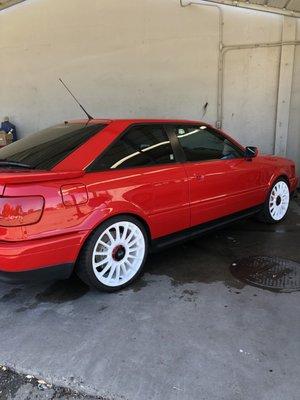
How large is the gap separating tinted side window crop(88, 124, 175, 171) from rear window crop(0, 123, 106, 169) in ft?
0.76

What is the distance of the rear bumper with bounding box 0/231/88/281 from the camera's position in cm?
277

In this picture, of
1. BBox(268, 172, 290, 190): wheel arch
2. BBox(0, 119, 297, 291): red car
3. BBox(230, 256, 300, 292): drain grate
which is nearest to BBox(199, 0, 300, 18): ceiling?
BBox(268, 172, 290, 190): wheel arch

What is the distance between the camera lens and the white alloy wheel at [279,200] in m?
5.20

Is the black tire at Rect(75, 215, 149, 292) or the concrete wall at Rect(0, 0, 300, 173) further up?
the concrete wall at Rect(0, 0, 300, 173)

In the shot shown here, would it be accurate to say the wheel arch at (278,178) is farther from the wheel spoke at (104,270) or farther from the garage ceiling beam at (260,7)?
the garage ceiling beam at (260,7)

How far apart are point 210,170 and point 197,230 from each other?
0.61 m

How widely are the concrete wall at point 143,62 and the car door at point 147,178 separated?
3.89 meters

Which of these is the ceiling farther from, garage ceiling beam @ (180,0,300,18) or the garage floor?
the garage floor

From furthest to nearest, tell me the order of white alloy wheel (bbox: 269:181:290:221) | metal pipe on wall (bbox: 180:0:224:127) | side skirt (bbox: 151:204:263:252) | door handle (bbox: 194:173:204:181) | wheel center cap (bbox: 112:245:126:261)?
1. metal pipe on wall (bbox: 180:0:224:127)
2. white alloy wheel (bbox: 269:181:290:221)
3. door handle (bbox: 194:173:204:181)
4. side skirt (bbox: 151:204:263:252)
5. wheel center cap (bbox: 112:245:126:261)

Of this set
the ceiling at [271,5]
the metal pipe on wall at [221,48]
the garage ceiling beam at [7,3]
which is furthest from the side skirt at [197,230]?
the garage ceiling beam at [7,3]

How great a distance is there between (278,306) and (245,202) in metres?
1.73

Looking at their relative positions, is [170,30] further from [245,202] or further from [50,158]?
[50,158]

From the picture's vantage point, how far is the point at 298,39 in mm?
6758

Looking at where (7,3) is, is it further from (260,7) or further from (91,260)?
(91,260)
